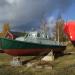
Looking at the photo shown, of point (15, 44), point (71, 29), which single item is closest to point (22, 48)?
point (15, 44)

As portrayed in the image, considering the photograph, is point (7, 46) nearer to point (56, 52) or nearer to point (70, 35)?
point (56, 52)

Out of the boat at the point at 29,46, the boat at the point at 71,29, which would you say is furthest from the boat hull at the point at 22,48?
the boat at the point at 71,29

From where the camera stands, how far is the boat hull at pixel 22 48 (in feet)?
99.9

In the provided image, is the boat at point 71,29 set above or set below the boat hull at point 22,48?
above

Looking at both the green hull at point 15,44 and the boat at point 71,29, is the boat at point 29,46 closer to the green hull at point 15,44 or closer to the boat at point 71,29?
the green hull at point 15,44

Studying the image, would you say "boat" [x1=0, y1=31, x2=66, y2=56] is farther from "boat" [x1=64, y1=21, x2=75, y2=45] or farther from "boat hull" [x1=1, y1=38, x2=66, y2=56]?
"boat" [x1=64, y1=21, x2=75, y2=45]

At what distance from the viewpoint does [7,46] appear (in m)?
30.5

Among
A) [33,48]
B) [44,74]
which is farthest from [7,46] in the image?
[44,74]

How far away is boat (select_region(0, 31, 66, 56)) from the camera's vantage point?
3047cm

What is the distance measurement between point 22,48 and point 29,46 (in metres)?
0.78

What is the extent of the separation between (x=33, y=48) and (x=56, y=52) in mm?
3859

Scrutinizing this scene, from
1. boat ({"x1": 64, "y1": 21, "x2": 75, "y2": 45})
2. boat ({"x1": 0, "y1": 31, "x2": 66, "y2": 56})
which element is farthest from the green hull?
boat ({"x1": 64, "y1": 21, "x2": 75, "y2": 45})

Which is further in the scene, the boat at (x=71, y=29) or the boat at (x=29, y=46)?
the boat at (x=71, y=29)

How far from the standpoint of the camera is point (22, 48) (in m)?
30.7
